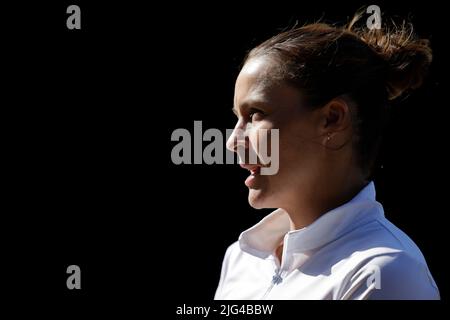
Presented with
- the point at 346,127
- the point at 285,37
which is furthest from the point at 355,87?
the point at 285,37

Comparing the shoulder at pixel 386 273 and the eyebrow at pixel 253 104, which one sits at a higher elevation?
the eyebrow at pixel 253 104

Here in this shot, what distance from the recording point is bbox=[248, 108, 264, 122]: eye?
62.9 inches

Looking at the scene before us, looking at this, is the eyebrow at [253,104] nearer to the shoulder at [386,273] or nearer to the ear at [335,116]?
the ear at [335,116]

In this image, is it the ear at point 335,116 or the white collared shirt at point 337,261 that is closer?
the white collared shirt at point 337,261

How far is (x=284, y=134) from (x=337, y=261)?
0.32 m

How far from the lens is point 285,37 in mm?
1664


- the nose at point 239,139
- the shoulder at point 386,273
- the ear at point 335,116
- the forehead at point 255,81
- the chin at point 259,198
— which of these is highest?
the forehead at point 255,81

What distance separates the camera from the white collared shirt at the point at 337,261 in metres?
1.38

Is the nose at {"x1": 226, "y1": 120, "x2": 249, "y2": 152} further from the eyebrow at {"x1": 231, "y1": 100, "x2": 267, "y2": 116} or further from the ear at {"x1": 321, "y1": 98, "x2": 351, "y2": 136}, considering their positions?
the ear at {"x1": 321, "y1": 98, "x2": 351, "y2": 136}

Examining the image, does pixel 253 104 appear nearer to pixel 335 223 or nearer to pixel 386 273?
pixel 335 223

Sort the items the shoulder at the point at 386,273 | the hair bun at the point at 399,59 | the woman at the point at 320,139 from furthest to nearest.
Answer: the hair bun at the point at 399,59 < the woman at the point at 320,139 < the shoulder at the point at 386,273

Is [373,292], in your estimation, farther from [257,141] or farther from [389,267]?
[257,141]

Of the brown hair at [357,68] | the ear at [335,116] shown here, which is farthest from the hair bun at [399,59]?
the ear at [335,116]

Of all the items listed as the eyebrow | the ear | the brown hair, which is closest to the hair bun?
the brown hair
